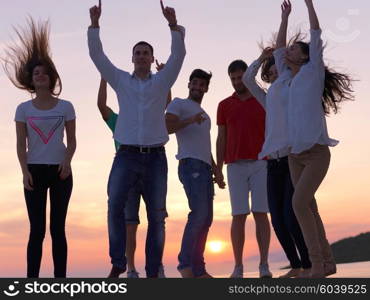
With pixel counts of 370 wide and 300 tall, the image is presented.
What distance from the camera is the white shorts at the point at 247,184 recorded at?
8.91 m

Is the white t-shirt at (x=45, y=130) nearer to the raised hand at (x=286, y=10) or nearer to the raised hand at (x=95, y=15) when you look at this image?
the raised hand at (x=95, y=15)

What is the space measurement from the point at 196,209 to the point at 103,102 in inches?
69.3

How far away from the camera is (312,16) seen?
7332 millimetres

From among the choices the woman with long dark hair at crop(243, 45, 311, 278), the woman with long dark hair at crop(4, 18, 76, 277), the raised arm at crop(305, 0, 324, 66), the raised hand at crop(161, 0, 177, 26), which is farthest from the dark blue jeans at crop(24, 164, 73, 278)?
the raised arm at crop(305, 0, 324, 66)

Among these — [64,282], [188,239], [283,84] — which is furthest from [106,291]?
[283,84]

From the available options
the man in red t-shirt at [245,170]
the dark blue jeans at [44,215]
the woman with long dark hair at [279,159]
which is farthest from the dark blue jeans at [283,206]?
the dark blue jeans at [44,215]

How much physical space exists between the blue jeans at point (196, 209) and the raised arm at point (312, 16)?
218 centimetres

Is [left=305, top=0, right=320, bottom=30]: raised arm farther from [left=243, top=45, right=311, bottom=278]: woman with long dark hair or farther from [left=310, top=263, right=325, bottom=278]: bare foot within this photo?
[left=310, top=263, right=325, bottom=278]: bare foot

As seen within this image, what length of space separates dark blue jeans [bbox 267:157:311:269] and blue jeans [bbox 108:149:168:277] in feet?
4.57

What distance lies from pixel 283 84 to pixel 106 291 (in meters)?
3.13

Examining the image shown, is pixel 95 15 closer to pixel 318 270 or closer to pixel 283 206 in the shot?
pixel 283 206

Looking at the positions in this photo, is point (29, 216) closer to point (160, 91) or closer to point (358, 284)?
point (160, 91)

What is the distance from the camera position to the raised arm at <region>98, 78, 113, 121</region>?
8445 mm

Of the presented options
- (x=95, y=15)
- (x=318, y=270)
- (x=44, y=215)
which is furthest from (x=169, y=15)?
(x=318, y=270)
